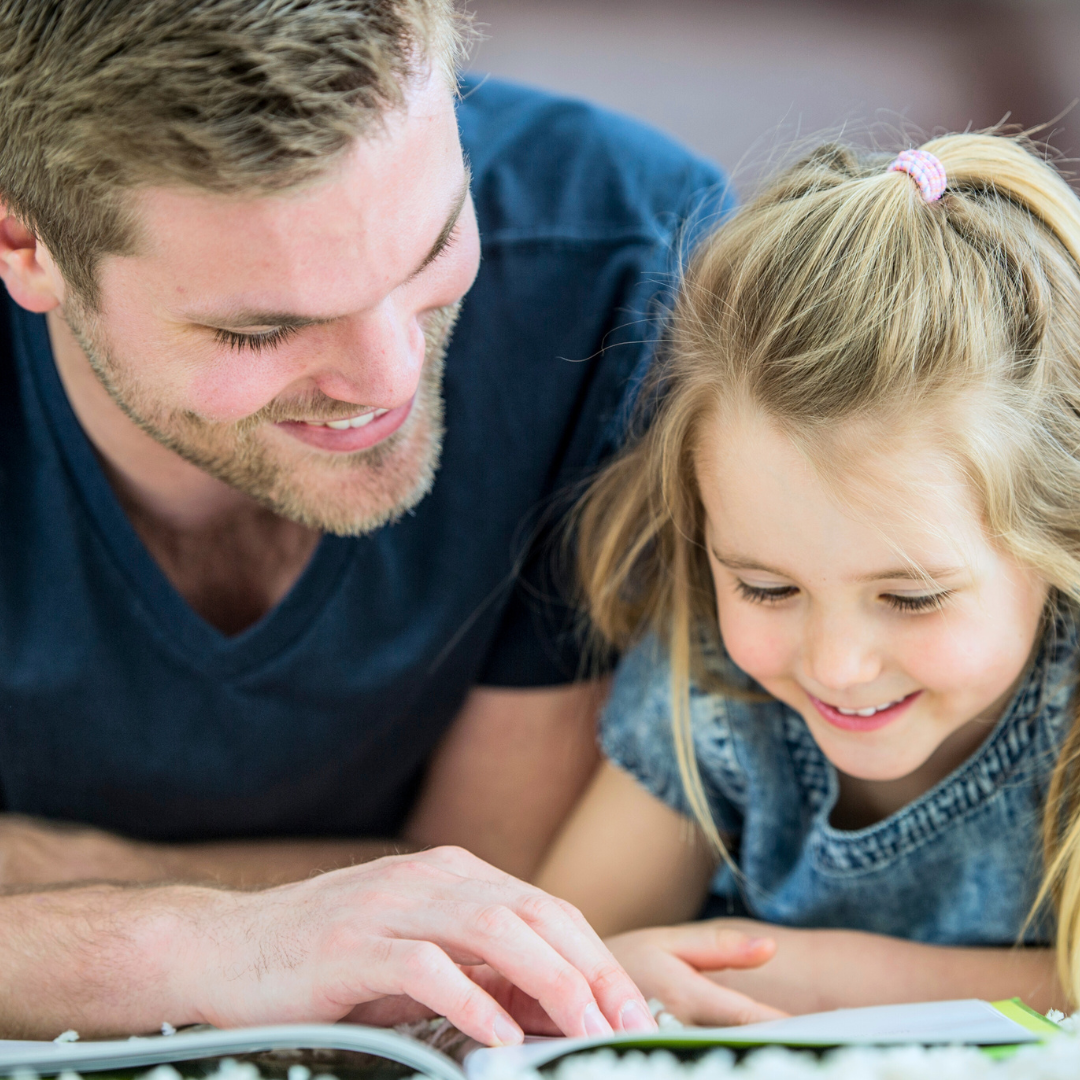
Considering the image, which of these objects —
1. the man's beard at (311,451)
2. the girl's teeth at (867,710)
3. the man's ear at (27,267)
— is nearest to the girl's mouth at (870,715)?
the girl's teeth at (867,710)

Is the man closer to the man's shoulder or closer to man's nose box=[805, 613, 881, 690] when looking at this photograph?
the man's shoulder

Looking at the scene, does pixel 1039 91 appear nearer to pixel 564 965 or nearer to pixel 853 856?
pixel 853 856

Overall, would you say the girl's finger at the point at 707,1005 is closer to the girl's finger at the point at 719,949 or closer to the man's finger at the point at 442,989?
the girl's finger at the point at 719,949

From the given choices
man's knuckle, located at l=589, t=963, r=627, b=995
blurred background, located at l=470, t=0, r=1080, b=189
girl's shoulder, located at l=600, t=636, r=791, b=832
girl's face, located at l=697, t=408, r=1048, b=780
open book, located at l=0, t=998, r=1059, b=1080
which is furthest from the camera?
blurred background, located at l=470, t=0, r=1080, b=189

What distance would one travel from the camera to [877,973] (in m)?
0.84

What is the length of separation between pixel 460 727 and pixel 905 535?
21.8 inches

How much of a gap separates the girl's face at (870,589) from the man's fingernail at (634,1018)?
25 cm

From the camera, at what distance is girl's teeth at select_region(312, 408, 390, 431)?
0.90 m

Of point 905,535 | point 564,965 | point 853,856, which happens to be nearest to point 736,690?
point 853,856

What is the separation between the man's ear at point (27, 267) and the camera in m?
0.83

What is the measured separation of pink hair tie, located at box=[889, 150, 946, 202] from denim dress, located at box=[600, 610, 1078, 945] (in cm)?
31

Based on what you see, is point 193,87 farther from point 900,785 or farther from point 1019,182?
point 900,785

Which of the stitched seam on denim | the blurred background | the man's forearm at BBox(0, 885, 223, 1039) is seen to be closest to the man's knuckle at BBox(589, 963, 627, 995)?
the man's forearm at BBox(0, 885, 223, 1039)

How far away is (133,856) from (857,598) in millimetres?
677
